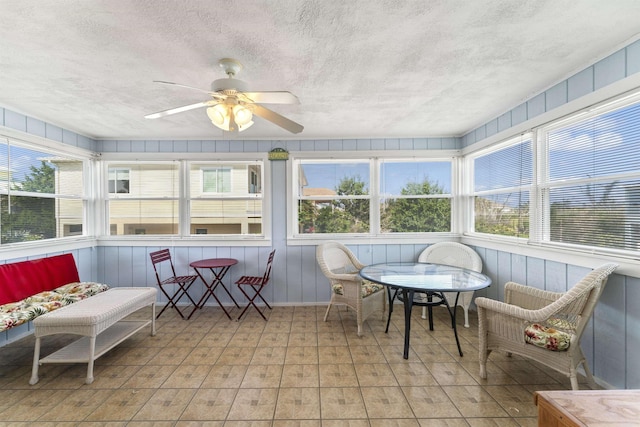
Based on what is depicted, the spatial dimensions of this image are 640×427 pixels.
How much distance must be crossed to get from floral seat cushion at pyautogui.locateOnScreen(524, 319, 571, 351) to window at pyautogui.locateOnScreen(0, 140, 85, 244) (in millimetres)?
→ 4997

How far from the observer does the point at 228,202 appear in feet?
13.2

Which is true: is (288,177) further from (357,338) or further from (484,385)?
(484,385)

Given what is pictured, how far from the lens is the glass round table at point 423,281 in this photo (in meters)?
2.41

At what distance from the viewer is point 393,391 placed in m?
2.05

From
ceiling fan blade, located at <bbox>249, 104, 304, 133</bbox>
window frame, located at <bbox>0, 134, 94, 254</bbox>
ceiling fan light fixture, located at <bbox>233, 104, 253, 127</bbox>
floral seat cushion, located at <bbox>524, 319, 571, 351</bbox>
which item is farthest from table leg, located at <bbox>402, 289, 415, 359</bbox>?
window frame, located at <bbox>0, 134, 94, 254</bbox>

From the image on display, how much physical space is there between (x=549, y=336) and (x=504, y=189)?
181 cm

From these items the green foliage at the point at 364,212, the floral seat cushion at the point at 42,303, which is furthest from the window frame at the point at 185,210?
the floral seat cushion at the point at 42,303

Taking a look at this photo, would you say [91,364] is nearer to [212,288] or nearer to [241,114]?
[212,288]

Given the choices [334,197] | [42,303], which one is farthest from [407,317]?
[42,303]

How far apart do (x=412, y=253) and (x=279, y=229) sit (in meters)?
2.02

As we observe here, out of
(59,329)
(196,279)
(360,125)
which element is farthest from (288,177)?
(59,329)

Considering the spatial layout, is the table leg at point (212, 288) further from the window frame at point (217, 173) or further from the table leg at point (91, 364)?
the table leg at point (91, 364)

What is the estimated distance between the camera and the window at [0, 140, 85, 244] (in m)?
2.86

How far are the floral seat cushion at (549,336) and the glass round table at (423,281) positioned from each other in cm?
47
